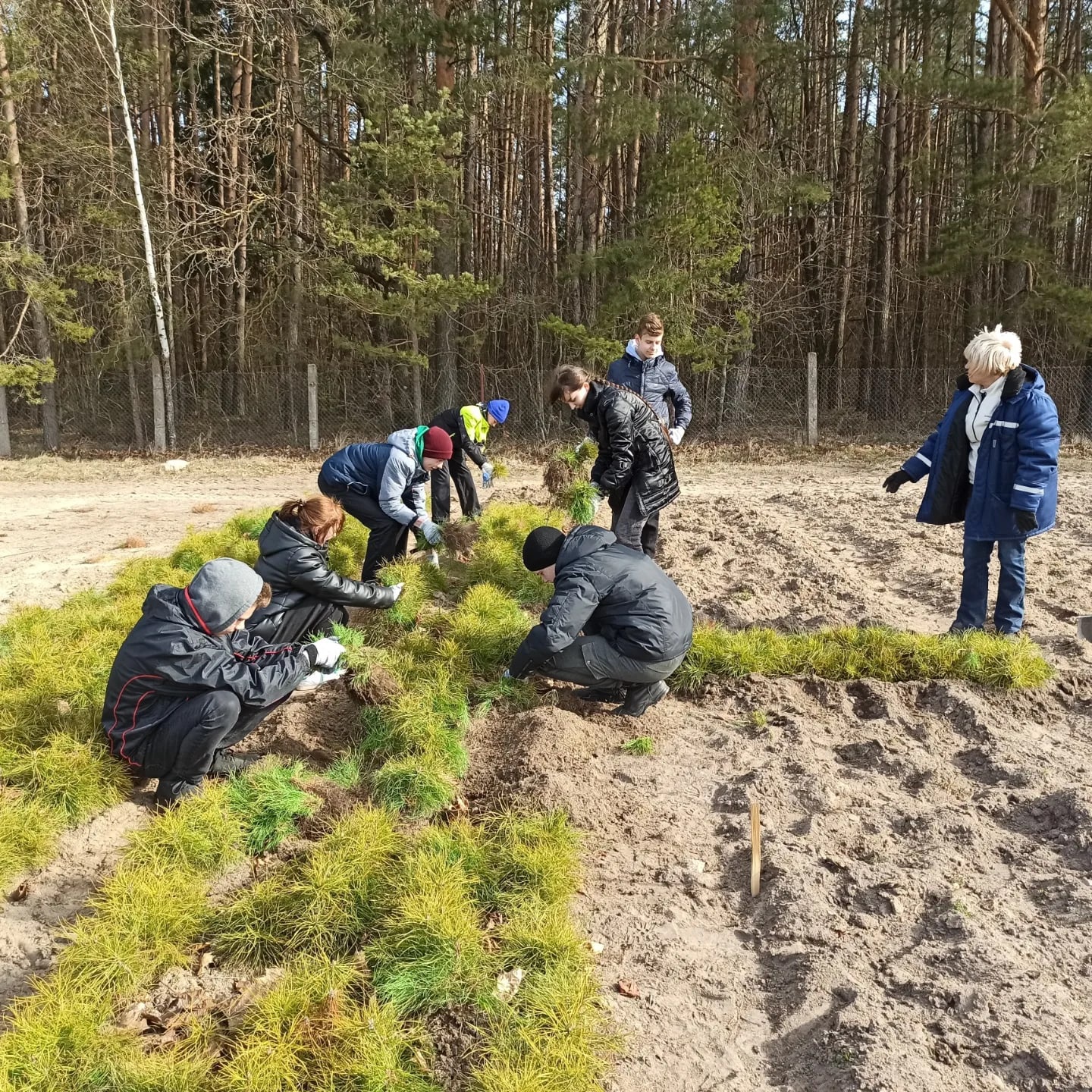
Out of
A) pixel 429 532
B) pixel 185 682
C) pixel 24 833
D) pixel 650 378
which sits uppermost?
pixel 650 378

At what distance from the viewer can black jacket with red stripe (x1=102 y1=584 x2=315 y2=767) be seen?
326 centimetres

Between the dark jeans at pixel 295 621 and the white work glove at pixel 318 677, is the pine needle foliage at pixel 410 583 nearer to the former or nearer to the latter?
the dark jeans at pixel 295 621

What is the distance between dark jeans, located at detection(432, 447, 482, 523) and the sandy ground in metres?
2.82

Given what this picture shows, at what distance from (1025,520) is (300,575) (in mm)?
3940

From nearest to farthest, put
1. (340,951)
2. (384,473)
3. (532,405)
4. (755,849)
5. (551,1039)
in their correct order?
(551,1039) → (340,951) → (755,849) → (384,473) → (532,405)

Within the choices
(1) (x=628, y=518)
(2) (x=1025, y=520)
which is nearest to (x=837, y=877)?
(2) (x=1025, y=520)

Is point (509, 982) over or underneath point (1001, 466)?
underneath

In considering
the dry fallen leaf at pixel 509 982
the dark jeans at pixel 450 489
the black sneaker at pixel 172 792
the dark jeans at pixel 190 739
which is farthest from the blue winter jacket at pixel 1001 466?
the black sneaker at pixel 172 792

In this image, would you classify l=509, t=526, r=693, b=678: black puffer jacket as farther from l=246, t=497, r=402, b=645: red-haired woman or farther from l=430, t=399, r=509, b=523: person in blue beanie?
l=430, t=399, r=509, b=523: person in blue beanie

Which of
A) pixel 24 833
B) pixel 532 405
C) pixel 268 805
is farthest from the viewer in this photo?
pixel 532 405

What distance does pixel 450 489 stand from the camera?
7426 millimetres

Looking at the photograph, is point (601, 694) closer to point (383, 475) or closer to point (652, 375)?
point (383, 475)

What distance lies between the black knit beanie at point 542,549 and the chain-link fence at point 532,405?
1179cm

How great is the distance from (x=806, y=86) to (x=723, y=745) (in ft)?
62.4
